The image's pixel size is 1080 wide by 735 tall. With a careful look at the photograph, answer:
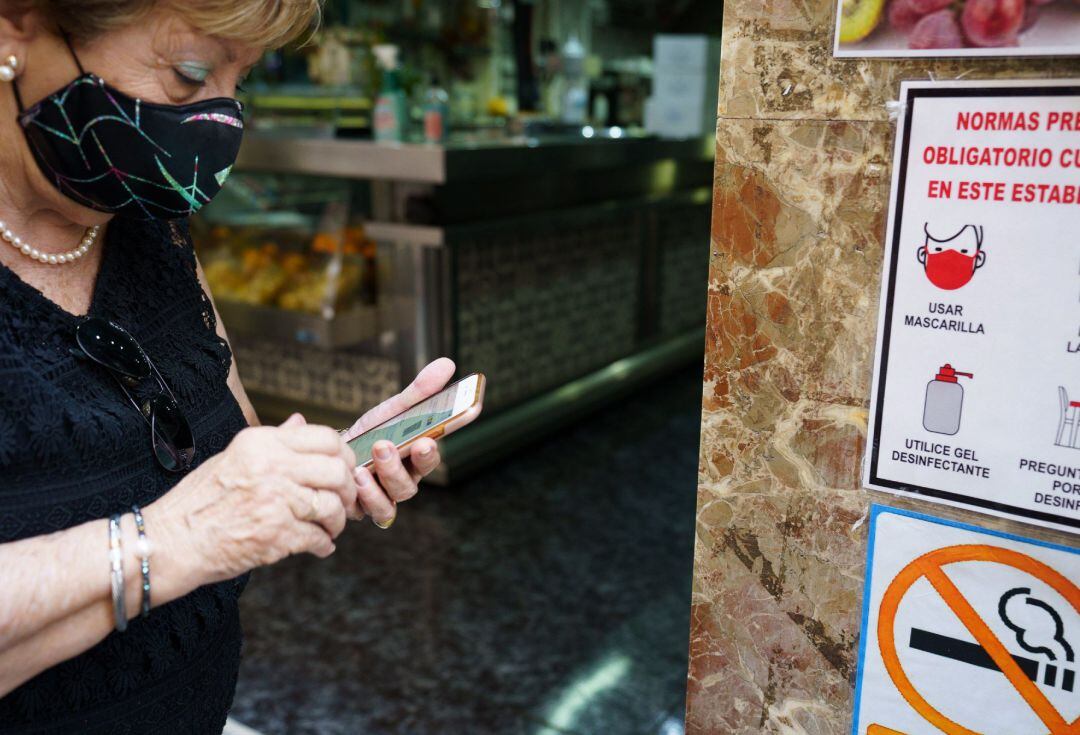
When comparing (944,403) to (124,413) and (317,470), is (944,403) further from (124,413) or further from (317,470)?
(124,413)

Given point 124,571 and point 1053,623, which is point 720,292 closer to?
point 1053,623

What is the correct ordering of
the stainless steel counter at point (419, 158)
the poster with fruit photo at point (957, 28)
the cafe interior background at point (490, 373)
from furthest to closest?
the stainless steel counter at point (419, 158) < the cafe interior background at point (490, 373) < the poster with fruit photo at point (957, 28)

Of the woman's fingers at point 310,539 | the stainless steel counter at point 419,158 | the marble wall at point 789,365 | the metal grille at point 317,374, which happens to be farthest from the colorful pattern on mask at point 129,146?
the metal grille at point 317,374

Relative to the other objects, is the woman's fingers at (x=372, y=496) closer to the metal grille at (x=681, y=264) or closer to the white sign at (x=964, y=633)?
the white sign at (x=964, y=633)

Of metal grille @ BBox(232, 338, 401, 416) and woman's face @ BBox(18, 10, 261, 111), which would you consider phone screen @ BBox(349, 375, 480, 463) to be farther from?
metal grille @ BBox(232, 338, 401, 416)

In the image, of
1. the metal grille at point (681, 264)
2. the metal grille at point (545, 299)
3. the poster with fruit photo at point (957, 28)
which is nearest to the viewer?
the poster with fruit photo at point (957, 28)

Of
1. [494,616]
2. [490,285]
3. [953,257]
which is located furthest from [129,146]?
[490,285]

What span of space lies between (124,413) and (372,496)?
0.30 metres

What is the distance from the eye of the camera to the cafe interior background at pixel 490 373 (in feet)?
8.55

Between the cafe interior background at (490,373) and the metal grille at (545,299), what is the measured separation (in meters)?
0.01

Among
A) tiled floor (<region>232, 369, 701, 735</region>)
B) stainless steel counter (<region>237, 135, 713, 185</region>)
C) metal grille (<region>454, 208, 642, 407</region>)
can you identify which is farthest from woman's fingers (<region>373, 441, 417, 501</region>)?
metal grille (<region>454, 208, 642, 407</region>)

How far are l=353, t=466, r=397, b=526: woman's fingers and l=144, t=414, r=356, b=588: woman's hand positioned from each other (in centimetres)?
14

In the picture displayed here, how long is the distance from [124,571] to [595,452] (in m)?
3.48

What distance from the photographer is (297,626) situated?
9.29 ft
